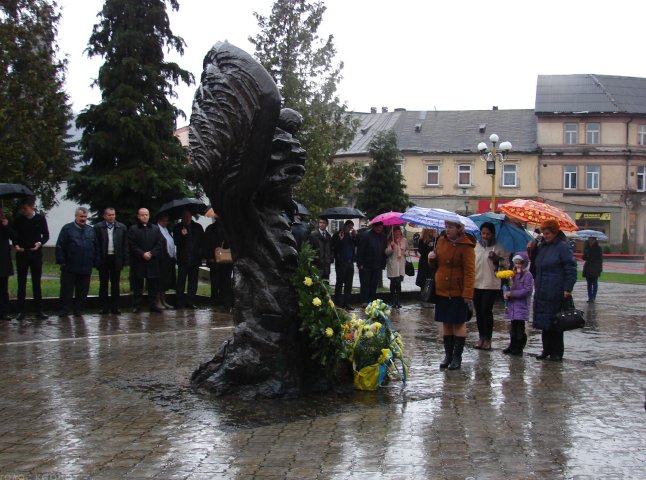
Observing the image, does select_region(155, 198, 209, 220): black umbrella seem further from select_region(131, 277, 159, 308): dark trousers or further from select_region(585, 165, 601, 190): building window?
select_region(585, 165, 601, 190): building window

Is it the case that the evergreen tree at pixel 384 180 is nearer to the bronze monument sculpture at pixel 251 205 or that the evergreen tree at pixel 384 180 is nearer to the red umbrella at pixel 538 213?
the red umbrella at pixel 538 213

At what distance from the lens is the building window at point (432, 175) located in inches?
2425

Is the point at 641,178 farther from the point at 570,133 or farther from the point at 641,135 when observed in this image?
the point at 570,133

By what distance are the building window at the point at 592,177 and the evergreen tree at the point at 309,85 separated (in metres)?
41.1

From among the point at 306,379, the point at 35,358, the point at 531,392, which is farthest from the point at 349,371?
the point at 35,358

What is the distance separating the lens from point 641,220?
5853 cm

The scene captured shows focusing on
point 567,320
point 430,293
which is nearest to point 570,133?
point 567,320

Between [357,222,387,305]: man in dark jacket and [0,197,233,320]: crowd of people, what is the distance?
2924mm

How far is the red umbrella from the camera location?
10839 mm

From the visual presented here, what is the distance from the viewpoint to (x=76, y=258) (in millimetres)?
12992

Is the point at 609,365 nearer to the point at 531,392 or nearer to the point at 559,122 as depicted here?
A: the point at 531,392

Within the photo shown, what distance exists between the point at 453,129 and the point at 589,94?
36.3 feet

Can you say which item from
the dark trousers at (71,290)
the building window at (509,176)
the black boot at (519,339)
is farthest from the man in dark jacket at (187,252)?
the building window at (509,176)

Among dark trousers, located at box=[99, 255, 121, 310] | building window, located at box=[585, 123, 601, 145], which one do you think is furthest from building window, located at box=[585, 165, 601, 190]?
dark trousers, located at box=[99, 255, 121, 310]
